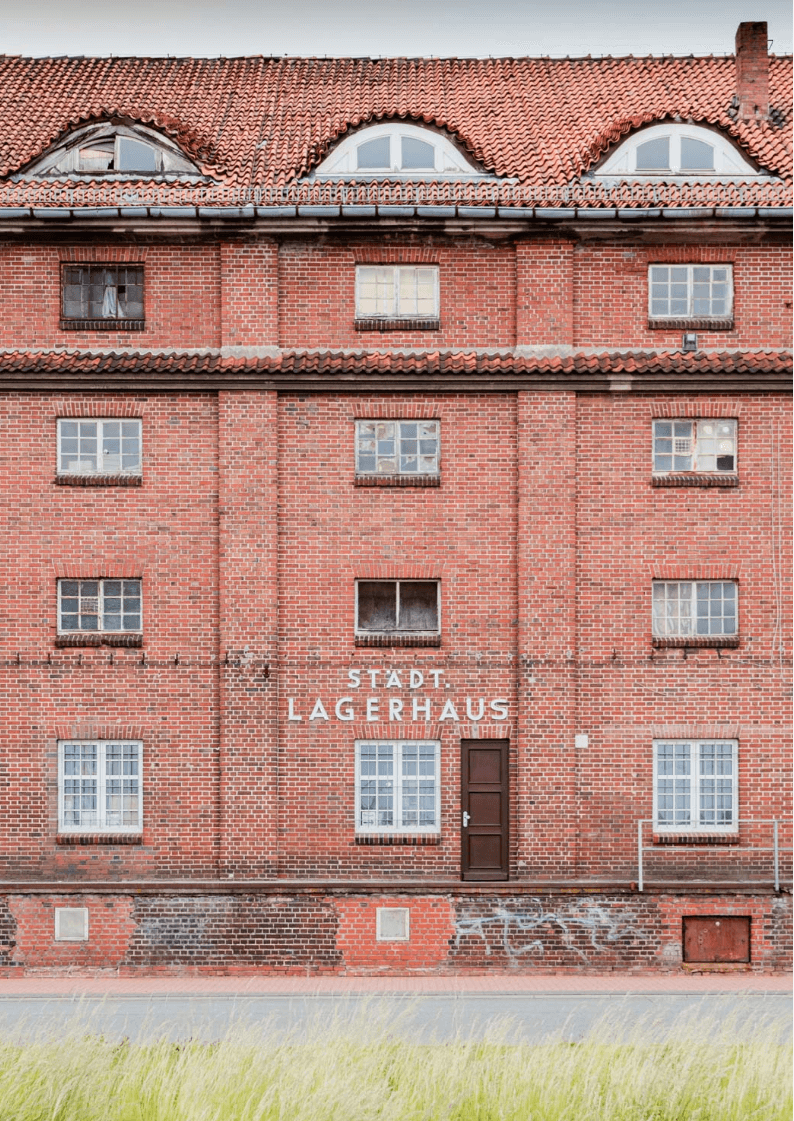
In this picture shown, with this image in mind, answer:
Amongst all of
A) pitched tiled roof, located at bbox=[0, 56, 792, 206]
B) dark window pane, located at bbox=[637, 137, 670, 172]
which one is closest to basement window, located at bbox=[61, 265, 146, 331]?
pitched tiled roof, located at bbox=[0, 56, 792, 206]

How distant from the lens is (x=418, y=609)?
74.8 ft

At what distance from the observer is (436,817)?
22625mm

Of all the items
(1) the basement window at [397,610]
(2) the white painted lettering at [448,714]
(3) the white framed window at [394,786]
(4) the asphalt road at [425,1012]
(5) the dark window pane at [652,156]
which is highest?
(5) the dark window pane at [652,156]

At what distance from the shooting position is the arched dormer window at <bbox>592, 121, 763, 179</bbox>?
23.6m

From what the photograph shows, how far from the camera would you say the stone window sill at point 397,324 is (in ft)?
75.5

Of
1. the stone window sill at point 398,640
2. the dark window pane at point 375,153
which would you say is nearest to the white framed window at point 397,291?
the dark window pane at point 375,153

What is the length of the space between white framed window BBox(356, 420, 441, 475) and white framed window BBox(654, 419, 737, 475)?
12.6ft

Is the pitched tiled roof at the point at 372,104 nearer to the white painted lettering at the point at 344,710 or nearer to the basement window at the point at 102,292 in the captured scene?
the basement window at the point at 102,292

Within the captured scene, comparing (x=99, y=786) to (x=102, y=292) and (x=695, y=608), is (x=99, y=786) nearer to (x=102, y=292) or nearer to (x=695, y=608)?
(x=102, y=292)

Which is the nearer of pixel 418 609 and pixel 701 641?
pixel 701 641

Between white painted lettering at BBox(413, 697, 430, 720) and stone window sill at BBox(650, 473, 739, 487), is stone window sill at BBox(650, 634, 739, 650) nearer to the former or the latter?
stone window sill at BBox(650, 473, 739, 487)

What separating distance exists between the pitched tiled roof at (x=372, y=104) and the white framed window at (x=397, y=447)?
15.1ft

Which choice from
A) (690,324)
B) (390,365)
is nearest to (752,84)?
(690,324)

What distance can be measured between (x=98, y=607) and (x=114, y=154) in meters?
8.05
